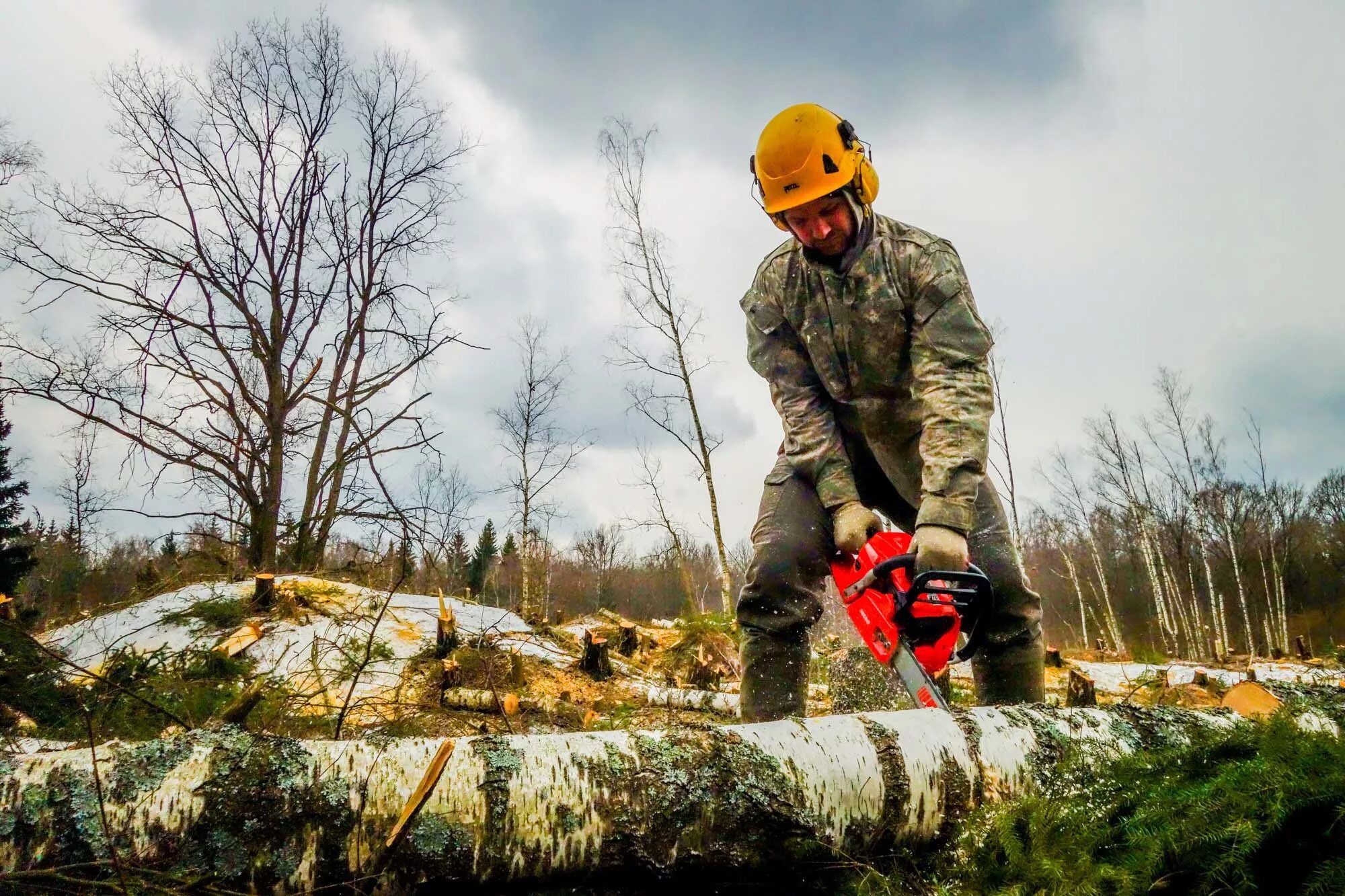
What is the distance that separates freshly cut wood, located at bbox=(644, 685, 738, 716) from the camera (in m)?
5.71

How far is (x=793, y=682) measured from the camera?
2646 millimetres

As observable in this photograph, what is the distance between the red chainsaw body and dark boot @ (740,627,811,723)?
0.90 ft

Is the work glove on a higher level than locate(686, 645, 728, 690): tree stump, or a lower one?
higher

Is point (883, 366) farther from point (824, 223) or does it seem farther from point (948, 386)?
point (824, 223)

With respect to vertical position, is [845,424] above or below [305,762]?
above

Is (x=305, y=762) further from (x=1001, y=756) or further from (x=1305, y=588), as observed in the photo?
(x=1305, y=588)

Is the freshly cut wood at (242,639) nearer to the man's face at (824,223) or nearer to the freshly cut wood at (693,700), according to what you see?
the freshly cut wood at (693,700)

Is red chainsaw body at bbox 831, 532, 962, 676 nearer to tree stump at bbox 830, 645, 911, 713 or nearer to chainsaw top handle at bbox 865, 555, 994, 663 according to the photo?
chainsaw top handle at bbox 865, 555, 994, 663

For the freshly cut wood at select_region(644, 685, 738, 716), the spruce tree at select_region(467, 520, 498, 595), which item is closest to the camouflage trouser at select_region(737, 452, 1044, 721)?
the freshly cut wood at select_region(644, 685, 738, 716)

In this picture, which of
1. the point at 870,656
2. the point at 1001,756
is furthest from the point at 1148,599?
the point at 1001,756

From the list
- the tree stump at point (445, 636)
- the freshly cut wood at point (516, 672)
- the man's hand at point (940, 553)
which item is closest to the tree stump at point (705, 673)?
the freshly cut wood at point (516, 672)

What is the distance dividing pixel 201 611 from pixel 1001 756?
7.81 meters

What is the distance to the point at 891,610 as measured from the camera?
232 centimetres

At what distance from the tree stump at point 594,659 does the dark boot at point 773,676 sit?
455 centimetres
